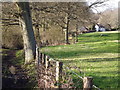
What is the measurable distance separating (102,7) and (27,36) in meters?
17.5

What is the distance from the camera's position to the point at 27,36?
1380 cm

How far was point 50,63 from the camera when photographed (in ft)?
25.3

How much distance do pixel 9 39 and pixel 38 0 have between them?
1210 cm

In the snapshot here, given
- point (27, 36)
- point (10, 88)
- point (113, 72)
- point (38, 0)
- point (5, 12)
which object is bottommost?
point (10, 88)

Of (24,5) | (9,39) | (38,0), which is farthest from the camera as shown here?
(9,39)

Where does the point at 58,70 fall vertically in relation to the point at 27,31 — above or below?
below

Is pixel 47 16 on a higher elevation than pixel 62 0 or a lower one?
lower

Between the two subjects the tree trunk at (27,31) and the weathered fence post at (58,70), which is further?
the tree trunk at (27,31)

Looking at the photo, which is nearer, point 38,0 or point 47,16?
point 38,0

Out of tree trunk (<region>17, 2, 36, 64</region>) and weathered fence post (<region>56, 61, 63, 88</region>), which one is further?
tree trunk (<region>17, 2, 36, 64</region>)

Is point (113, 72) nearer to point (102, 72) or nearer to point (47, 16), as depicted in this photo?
point (102, 72)

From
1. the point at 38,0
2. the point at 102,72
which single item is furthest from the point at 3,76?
the point at 38,0

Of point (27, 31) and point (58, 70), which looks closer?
point (58, 70)

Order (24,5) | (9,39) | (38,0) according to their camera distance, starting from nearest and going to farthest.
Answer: (24,5) → (38,0) → (9,39)
